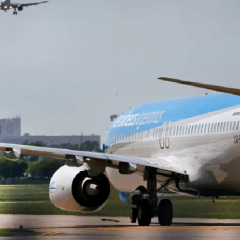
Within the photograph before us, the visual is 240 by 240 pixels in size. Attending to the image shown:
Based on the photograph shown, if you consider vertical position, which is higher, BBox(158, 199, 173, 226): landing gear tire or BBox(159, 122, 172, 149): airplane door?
BBox(159, 122, 172, 149): airplane door

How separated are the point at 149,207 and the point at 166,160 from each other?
2785mm

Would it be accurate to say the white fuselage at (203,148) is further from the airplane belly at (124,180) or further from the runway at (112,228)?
the runway at (112,228)

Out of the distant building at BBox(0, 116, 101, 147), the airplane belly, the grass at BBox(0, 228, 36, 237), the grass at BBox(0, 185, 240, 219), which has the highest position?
the distant building at BBox(0, 116, 101, 147)

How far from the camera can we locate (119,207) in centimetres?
4159

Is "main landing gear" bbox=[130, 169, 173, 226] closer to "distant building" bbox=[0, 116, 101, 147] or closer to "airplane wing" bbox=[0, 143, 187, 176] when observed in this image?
"airplane wing" bbox=[0, 143, 187, 176]

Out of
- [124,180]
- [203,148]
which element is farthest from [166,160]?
[124,180]

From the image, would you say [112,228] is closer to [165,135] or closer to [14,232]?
[14,232]

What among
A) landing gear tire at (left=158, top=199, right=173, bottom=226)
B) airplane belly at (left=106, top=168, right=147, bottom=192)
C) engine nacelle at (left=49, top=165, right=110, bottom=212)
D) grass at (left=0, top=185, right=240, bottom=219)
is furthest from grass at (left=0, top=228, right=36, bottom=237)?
grass at (left=0, top=185, right=240, bottom=219)

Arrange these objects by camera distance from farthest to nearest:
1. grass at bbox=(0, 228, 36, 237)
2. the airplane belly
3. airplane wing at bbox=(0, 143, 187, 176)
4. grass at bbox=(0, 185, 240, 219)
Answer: grass at bbox=(0, 185, 240, 219), the airplane belly, airplane wing at bbox=(0, 143, 187, 176), grass at bbox=(0, 228, 36, 237)

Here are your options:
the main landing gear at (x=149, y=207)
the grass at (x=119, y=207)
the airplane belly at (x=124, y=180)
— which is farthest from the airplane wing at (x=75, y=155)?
the grass at (x=119, y=207)

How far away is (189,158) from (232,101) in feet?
8.08

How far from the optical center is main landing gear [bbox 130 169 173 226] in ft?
105

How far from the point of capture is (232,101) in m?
32.0

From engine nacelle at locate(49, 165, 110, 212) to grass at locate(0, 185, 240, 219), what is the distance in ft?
19.3
